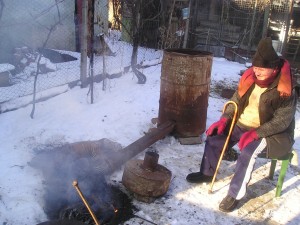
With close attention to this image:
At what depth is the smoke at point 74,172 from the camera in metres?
3.51

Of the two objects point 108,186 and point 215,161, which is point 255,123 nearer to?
point 215,161

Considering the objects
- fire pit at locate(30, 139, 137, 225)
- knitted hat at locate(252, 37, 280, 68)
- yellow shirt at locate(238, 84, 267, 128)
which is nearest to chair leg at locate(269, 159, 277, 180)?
yellow shirt at locate(238, 84, 267, 128)

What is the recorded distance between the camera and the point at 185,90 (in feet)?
16.9

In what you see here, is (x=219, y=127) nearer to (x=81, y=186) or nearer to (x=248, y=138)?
(x=248, y=138)

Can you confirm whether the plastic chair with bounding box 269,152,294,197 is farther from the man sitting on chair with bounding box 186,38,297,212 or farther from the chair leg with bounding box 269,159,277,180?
the man sitting on chair with bounding box 186,38,297,212

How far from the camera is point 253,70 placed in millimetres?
3908

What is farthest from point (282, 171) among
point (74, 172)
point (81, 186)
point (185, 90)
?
point (74, 172)

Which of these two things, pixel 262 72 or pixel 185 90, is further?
pixel 185 90

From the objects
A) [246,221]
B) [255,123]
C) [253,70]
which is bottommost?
[246,221]

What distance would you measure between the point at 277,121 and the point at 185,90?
1848mm

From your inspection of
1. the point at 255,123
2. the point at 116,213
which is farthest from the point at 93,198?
the point at 255,123

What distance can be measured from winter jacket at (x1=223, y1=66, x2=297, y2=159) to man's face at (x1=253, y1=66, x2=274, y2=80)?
0.42ft

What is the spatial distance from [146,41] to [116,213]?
10.4m

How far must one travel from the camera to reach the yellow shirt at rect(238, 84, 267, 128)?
3900 millimetres
